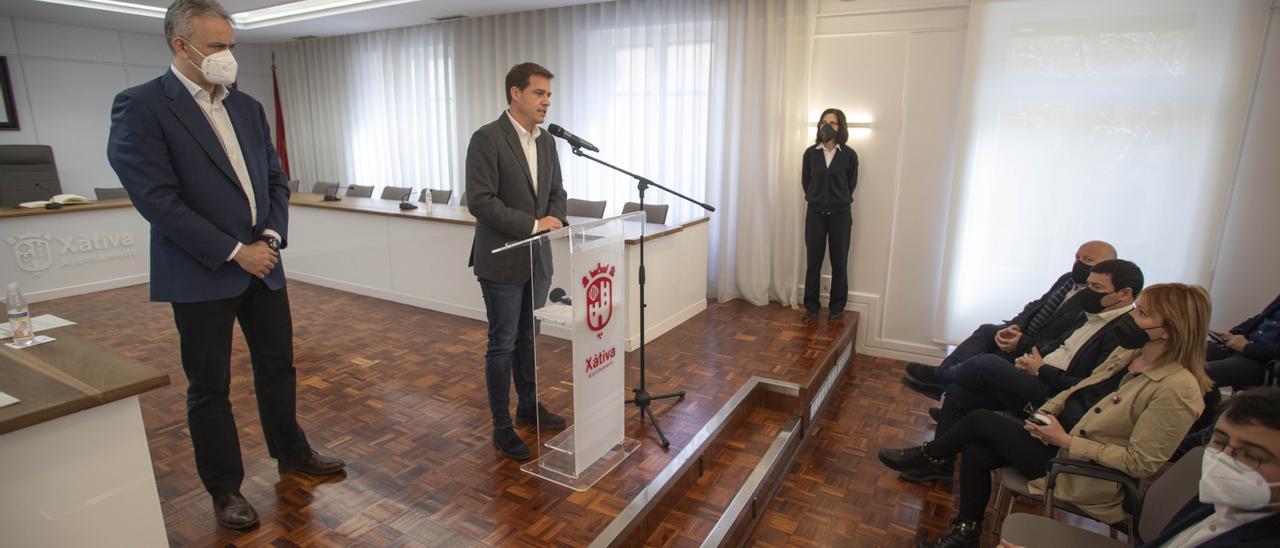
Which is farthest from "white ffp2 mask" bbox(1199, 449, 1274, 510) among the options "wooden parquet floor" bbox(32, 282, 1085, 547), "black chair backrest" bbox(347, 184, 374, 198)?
"black chair backrest" bbox(347, 184, 374, 198)

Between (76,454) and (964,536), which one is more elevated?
(76,454)

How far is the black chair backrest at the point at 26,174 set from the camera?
19.4 feet

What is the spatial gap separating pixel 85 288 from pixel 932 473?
255 inches

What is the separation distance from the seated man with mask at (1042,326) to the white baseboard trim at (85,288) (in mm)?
6439

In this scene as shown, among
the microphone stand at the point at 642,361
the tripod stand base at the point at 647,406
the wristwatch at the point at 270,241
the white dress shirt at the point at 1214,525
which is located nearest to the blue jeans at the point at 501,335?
the microphone stand at the point at 642,361

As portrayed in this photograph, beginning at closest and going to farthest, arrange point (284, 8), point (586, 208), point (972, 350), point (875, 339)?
point (972, 350) < point (875, 339) < point (586, 208) < point (284, 8)

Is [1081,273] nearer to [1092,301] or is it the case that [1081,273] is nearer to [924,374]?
[1092,301]

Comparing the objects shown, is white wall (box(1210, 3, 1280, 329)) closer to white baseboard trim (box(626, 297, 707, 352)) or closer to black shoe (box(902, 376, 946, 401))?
black shoe (box(902, 376, 946, 401))

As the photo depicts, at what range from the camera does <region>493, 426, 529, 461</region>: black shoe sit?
96.0 inches

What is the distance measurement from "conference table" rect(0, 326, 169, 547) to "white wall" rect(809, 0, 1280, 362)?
4.04 metres

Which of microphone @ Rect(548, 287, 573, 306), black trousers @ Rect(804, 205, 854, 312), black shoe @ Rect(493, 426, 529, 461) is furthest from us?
black trousers @ Rect(804, 205, 854, 312)

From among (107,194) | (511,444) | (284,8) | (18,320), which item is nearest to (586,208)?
(511,444)

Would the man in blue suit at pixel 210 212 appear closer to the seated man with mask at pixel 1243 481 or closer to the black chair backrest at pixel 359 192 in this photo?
the seated man with mask at pixel 1243 481

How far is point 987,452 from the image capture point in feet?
6.73
